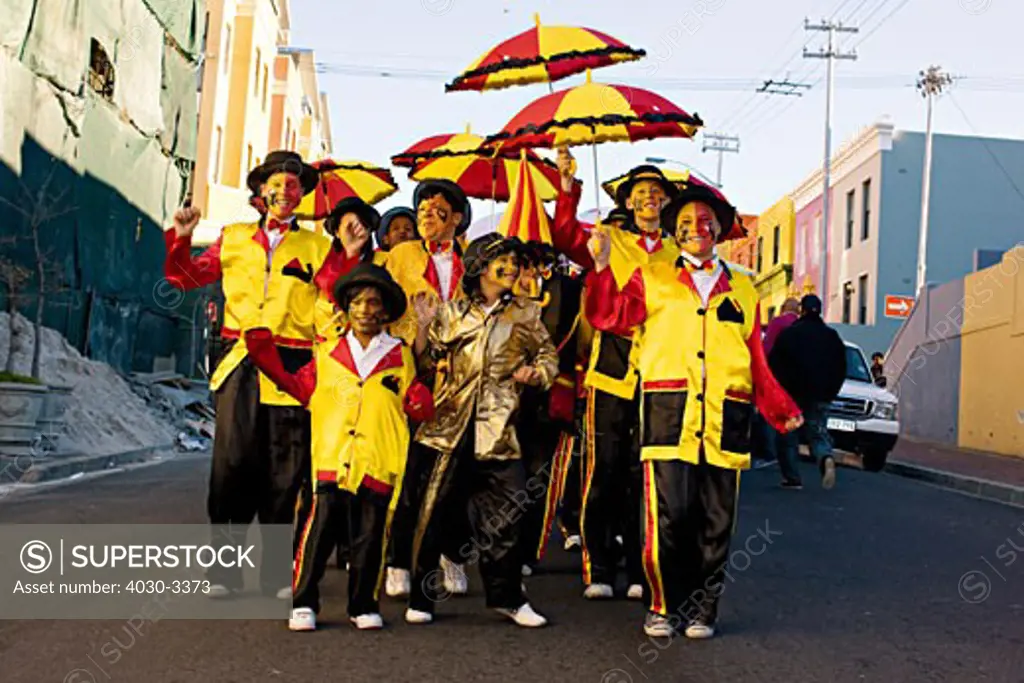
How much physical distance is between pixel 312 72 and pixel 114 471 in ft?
127

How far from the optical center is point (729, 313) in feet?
16.8

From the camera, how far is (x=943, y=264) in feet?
115

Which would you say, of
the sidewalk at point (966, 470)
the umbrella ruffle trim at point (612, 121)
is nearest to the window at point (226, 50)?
the sidewalk at point (966, 470)

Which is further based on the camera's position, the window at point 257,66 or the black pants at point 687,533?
the window at point 257,66

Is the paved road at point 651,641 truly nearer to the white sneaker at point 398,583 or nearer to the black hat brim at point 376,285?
the white sneaker at point 398,583

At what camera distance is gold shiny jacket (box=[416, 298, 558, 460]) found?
5148 mm

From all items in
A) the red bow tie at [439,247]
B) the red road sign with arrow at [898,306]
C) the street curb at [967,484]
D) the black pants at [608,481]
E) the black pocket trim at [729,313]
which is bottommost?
the street curb at [967,484]

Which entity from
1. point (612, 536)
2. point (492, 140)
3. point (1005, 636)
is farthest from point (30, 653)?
point (1005, 636)

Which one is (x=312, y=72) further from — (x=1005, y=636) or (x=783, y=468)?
(x=1005, y=636)

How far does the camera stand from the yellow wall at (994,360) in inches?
766

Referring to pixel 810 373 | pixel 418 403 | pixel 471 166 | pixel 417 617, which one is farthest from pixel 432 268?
pixel 810 373

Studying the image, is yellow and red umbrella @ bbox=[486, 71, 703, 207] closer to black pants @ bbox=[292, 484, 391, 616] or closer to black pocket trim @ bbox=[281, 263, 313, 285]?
black pocket trim @ bbox=[281, 263, 313, 285]

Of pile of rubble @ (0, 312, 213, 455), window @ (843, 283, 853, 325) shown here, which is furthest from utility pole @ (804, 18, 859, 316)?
pile of rubble @ (0, 312, 213, 455)

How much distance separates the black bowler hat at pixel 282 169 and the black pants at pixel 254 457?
92 centimetres
